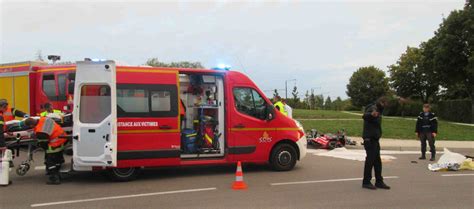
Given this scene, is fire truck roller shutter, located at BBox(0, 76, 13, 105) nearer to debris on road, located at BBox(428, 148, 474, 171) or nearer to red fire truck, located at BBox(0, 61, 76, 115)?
red fire truck, located at BBox(0, 61, 76, 115)

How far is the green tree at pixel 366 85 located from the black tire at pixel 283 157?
6489cm

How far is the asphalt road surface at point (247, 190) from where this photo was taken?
7.09 metres

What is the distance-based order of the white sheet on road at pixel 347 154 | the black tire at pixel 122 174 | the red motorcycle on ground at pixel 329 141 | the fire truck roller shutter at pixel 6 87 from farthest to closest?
1. the red motorcycle on ground at pixel 329 141
2. the fire truck roller shutter at pixel 6 87
3. the white sheet on road at pixel 347 154
4. the black tire at pixel 122 174

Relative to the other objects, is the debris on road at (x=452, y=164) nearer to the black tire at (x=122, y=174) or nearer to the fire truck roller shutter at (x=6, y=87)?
the black tire at (x=122, y=174)

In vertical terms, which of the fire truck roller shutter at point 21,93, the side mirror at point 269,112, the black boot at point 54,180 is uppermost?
the fire truck roller shutter at point 21,93

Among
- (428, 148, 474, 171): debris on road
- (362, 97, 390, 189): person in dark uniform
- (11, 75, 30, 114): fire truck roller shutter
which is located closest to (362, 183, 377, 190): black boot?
(362, 97, 390, 189): person in dark uniform

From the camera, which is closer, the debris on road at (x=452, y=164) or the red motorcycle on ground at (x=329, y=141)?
the debris on road at (x=452, y=164)

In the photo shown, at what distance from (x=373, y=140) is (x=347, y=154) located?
5645 mm

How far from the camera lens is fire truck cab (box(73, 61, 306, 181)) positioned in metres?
8.50

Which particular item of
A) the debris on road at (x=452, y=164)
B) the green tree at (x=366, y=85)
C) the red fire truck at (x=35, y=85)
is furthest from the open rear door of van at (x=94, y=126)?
the green tree at (x=366, y=85)

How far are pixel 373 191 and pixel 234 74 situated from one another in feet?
12.8

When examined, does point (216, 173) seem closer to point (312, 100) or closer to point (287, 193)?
point (287, 193)

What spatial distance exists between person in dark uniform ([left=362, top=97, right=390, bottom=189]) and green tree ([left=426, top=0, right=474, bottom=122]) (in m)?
25.5

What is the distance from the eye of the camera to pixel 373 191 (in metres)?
8.18
